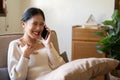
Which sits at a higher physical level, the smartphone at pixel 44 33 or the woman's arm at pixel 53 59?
the smartphone at pixel 44 33

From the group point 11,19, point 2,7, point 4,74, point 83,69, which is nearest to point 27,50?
point 4,74

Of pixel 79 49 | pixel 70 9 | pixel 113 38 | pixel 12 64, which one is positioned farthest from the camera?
pixel 70 9

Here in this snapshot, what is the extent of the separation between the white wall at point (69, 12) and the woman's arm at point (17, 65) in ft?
5.92

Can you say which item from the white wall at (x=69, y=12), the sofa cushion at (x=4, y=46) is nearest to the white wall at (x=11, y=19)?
the white wall at (x=69, y=12)

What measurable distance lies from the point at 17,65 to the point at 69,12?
6.30 feet

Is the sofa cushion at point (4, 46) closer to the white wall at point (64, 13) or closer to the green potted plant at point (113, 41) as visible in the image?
the green potted plant at point (113, 41)

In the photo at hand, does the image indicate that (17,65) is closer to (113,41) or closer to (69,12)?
(113,41)

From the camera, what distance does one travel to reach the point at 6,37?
1.74 m

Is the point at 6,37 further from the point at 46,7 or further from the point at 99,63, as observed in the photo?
the point at 46,7

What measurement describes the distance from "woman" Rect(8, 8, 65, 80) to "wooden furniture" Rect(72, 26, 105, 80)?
114 centimetres

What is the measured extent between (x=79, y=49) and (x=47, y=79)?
5.12 feet

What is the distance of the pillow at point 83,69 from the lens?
1189 mm

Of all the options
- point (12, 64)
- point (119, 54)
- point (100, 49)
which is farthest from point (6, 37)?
point (119, 54)

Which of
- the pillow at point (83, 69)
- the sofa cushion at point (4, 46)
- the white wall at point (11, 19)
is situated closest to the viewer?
the pillow at point (83, 69)
